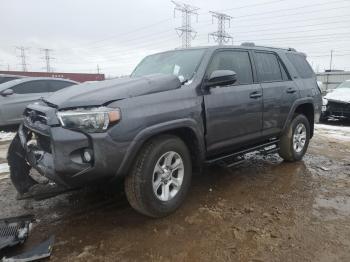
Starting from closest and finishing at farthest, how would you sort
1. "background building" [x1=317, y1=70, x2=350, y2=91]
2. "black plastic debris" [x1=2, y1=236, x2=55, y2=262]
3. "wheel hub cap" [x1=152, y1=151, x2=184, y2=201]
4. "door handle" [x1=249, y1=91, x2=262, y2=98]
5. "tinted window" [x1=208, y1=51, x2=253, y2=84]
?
"black plastic debris" [x1=2, y1=236, x2=55, y2=262] → "wheel hub cap" [x1=152, y1=151, x2=184, y2=201] → "tinted window" [x1=208, y1=51, x2=253, y2=84] → "door handle" [x1=249, y1=91, x2=262, y2=98] → "background building" [x1=317, y1=70, x2=350, y2=91]

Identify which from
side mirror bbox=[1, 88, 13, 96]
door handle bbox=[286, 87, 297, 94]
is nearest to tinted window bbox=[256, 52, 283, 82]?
door handle bbox=[286, 87, 297, 94]

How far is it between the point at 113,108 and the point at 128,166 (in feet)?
1.86

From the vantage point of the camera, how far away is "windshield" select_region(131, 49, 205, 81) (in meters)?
4.30

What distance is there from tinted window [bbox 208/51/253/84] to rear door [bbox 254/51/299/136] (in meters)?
0.24

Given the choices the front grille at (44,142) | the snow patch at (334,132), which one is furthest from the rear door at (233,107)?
the snow patch at (334,132)

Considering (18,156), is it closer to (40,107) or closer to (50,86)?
(40,107)

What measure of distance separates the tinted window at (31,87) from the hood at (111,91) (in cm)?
616

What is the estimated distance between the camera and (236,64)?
15.6 feet

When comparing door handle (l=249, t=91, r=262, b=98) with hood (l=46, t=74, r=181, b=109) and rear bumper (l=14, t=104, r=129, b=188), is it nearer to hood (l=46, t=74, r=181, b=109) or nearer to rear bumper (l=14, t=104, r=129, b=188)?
hood (l=46, t=74, r=181, b=109)

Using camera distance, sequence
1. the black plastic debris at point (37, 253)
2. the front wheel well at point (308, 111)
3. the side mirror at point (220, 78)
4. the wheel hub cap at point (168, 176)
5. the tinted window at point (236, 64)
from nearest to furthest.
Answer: the black plastic debris at point (37, 253) → the wheel hub cap at point (168, 176) → the side mirror at point (220, 78) → the tinted window at point (236, 64) → the front wheel well at point (308, 111)

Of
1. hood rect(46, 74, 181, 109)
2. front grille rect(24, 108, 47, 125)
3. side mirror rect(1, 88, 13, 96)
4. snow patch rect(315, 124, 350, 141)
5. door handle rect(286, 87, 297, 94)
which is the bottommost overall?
snow patch rect(315, 124, 350, 141)

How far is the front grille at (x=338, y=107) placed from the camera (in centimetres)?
1210

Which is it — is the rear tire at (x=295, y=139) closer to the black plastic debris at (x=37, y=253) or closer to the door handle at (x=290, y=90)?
the door handle at (x=290, y=90)

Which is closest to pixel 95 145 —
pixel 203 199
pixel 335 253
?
pixel 203 199
